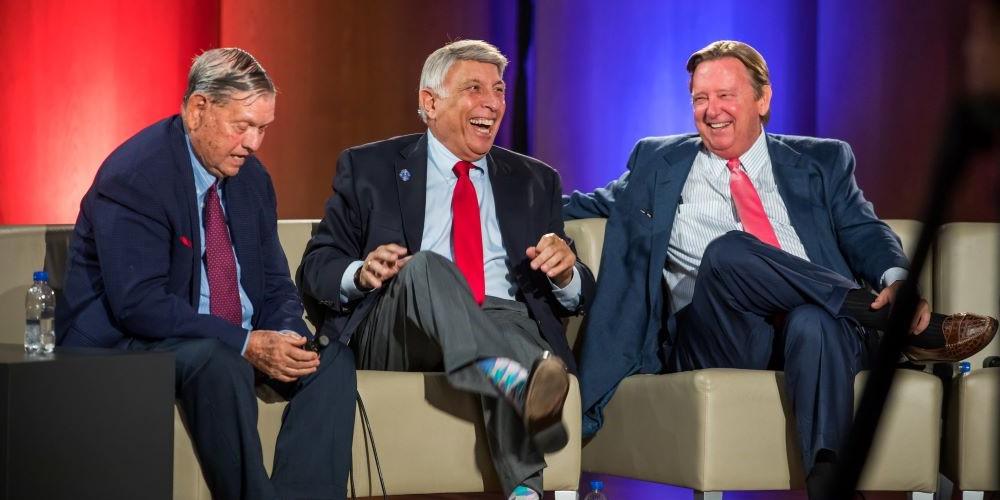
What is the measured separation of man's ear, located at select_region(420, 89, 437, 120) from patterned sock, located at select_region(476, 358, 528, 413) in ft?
3.02

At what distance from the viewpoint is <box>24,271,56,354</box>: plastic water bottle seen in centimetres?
252

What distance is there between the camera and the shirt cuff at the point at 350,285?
2791mm

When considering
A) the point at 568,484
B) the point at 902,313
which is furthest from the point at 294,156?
the point at 902,313

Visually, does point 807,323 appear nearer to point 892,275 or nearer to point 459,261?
point 892,275

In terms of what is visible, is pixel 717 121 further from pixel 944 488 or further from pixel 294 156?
pixel 294 156

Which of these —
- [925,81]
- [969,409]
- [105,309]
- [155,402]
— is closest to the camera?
[155,402]

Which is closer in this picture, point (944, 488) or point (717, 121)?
point (944, 488)

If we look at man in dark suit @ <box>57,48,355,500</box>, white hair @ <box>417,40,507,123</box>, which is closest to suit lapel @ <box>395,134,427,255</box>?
white hair @ <box>417,40,507,123</box>

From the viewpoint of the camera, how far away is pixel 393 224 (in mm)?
2947

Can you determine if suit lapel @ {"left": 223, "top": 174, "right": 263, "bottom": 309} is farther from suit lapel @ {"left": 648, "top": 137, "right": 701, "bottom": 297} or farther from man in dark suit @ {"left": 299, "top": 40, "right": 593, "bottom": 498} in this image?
suit lapel @ {"left": 648, "top": 137, "right": 701, "bottom": 297}

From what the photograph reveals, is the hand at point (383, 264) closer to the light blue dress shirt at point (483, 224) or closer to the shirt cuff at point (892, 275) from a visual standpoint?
the light blue dress shirt at point (483, 224)

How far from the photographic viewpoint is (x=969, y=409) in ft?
8.78

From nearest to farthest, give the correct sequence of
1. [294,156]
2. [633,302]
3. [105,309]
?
[105,309]
[633,302]
[294,156]

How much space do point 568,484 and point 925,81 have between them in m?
2.33
